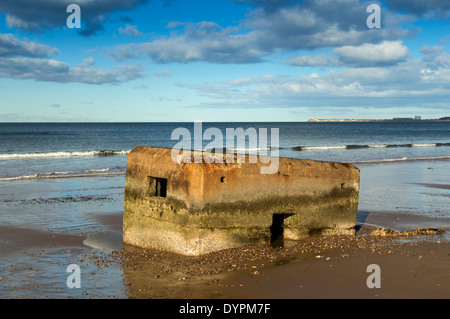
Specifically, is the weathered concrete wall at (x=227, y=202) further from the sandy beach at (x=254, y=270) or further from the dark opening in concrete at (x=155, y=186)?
the sandy beach at (x=254, y=270)

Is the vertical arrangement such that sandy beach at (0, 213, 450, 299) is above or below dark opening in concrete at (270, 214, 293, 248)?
below

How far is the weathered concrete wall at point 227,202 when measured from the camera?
7.18m

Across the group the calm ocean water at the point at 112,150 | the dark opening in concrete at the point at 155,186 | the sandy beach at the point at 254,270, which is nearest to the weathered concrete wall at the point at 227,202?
the dark opening in concrete at the point at 155,186

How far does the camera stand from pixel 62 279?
6.50 m

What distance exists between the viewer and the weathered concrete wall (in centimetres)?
718

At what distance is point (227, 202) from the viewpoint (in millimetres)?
7340

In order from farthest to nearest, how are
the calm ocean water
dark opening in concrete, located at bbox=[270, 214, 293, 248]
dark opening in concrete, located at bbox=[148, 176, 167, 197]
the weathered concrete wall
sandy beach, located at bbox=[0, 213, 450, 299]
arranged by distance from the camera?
1. the calm ocean water
2. dark opening in concrete, located at bbox=[270, 214, 293, 248]
3. dark opening in concrete, located at bbox=[148, 176, 167, 197]
4. the weathered concrete wall
5. sandy beach, located at bbox=[0, 213, 450, 299]

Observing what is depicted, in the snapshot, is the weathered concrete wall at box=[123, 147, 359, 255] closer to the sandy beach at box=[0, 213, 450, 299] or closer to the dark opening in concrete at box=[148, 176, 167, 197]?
the dark opening in concrete at box=[148, 176, 167, 197]

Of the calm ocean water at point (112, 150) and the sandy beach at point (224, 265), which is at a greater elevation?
the calm ocean water at point (112, 150)

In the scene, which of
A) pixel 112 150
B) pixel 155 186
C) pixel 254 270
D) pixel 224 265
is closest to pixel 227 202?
pixel 224 265

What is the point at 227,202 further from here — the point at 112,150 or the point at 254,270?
the point at 112,150

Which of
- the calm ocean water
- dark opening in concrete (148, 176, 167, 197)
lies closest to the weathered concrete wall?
dark opening in concrete (148, 176, 167, 197)

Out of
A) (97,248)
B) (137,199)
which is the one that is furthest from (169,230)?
(97,248)

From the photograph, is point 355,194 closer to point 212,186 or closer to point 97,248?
point 212,186
